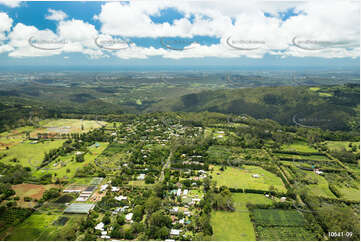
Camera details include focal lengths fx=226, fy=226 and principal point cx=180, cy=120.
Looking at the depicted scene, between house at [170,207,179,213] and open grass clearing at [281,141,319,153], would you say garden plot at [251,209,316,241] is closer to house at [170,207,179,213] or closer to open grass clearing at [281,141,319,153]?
house at [170,207,179,213]

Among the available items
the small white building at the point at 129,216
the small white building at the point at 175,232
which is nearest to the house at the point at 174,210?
the small white building at the point at 175,232

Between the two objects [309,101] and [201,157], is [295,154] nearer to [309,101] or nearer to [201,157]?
[201,157]

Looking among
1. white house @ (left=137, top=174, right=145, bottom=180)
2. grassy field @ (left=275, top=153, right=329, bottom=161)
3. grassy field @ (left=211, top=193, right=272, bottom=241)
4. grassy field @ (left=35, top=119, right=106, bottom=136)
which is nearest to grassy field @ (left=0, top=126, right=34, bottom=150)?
grassy field @ (left=35, top=119, right=106, bottom=136)

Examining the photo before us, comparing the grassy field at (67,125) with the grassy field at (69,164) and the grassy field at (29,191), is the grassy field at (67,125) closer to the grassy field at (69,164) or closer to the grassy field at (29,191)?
the grassy field at (69,164)

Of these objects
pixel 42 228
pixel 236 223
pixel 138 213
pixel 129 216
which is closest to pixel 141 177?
pixel 129 216

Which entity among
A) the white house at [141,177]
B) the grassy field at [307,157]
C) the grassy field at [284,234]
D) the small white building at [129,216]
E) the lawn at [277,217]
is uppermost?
the white house at [141,177]

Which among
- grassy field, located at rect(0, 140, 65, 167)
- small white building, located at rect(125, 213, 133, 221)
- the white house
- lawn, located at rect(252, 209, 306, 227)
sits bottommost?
lawn, located at rect(252, 209, 306, 227)
